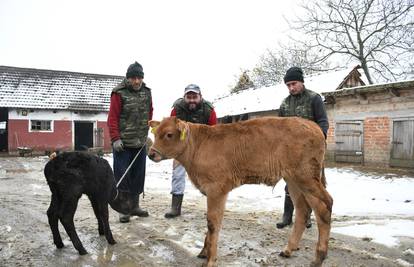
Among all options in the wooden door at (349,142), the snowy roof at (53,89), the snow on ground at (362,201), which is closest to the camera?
the snow on ground at (362,201)

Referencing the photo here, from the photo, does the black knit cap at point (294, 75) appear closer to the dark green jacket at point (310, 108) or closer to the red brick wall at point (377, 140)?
the dark green jacket at point (310, 108)

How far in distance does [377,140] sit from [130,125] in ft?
42.7

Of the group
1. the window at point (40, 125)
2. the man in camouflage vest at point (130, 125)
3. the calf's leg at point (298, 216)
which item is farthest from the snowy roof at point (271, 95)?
the calf's leg at point (298, 216)

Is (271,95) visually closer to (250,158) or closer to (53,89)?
(53,89)

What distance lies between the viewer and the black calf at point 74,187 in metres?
4.68

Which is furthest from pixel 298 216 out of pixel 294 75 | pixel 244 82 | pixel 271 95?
pixel 244 82

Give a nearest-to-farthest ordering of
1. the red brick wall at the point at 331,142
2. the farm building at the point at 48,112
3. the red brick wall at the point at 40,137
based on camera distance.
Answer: the red brick wall at the point at 331,142
the red brick wall at the point at 40,137
the farm building at the point at 48,112

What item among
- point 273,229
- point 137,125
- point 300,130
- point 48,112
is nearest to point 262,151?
point 300,130

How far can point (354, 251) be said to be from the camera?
4840 mm

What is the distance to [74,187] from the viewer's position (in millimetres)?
4727

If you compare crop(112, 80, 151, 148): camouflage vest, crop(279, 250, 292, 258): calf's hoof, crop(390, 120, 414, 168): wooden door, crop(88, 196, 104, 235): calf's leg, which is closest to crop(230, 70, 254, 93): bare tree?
crop(390, 120, 414, 168): wooden door

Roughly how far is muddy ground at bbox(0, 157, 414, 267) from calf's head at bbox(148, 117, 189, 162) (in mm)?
1258

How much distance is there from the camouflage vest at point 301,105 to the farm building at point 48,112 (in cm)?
2441

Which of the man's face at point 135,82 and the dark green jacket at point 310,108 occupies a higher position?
the man's face at point 135,82
